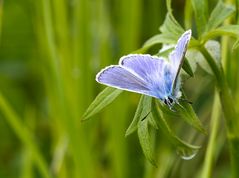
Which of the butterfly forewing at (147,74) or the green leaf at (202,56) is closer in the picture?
the butterfly forewing at (147,74)

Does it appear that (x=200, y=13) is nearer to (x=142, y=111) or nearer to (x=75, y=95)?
(x=142, y=111)

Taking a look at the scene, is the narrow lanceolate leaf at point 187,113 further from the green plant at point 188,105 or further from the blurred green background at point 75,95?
the blurred green background at point 75,95

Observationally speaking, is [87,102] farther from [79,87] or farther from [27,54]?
[27,54]

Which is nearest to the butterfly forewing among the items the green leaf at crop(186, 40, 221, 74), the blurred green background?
the green leaf at crop(186, 40, 221, 74)

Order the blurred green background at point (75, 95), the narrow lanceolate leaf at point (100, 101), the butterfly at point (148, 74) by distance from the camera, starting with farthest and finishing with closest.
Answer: the blurred green background at point (75, 95)
the narrow lanceolate leaf at point (100, 101)
the butterfly at point (148, 74)

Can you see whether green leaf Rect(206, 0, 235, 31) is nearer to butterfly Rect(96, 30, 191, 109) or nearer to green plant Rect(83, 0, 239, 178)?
green plant Rect(83, 0, 239, 178)

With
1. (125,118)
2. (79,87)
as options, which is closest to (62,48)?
(79,87)

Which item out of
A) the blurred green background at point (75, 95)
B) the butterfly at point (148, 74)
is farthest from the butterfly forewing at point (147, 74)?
the blurred green background at point (75, 95)
